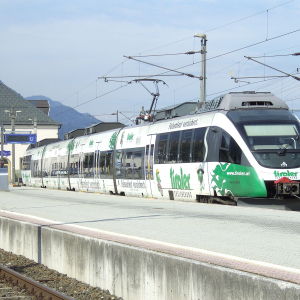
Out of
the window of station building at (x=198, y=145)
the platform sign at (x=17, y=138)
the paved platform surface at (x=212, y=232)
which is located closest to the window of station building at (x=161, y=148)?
the window of station building at (x=198, y=145)

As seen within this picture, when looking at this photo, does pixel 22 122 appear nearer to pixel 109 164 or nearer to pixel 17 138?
pixel 17 138

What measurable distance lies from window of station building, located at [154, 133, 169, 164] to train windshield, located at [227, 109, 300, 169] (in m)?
→ 3.95

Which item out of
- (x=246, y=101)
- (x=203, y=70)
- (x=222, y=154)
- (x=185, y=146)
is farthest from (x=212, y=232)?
(x=203, y=70)

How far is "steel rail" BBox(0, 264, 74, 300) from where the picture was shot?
7.10 m

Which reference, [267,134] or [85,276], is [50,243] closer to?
[85,276]

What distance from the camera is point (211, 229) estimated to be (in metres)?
9.01

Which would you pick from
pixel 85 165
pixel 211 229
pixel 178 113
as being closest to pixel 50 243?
pixel 211 229

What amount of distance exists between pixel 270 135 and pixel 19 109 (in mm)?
65624

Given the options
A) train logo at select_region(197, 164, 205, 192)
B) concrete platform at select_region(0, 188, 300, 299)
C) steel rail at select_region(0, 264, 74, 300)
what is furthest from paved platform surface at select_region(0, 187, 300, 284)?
train logo at select_region(197, 164, 205, 192)

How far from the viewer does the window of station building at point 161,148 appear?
1886 centimetres

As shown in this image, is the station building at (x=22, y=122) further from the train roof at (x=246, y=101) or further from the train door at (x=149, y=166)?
the train roof at (x=246, y=101)

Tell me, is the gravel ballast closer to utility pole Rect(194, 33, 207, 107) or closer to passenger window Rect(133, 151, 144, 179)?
passenger window Rect(133, 151, 144, 179)

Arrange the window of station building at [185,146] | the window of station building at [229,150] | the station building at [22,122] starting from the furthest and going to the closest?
the station building at [22,122] → the window of station building at [185,146] → the window of station building at [229,150]

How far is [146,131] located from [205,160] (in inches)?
212
